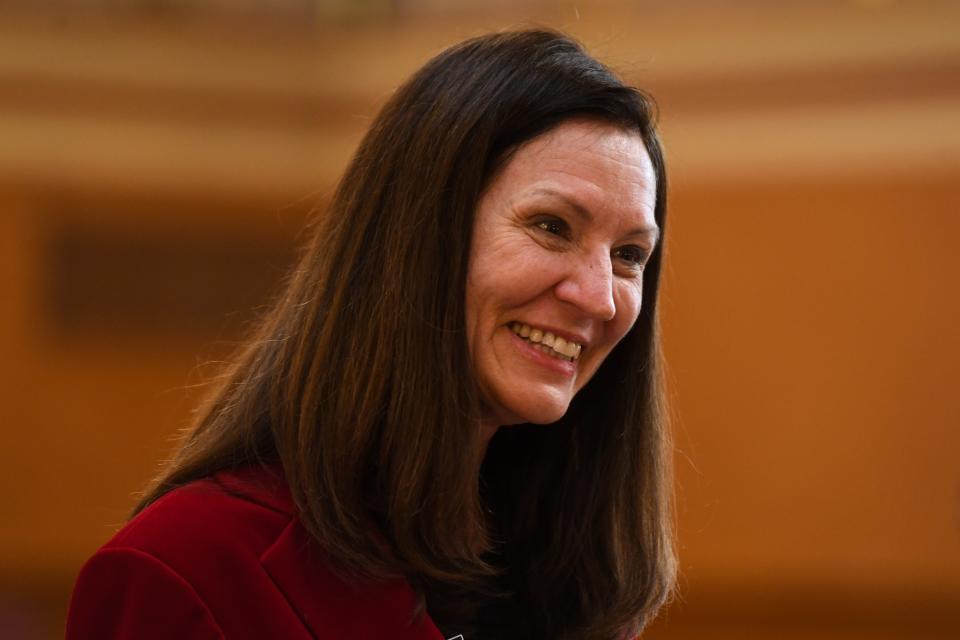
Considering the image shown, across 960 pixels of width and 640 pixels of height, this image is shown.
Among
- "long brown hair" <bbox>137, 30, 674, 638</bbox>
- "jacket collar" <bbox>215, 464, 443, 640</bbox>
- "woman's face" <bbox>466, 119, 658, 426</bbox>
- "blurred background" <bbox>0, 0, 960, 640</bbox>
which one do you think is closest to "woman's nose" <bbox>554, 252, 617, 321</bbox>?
"woman's face" <bbox>466, 119, 658, 426</bbox>

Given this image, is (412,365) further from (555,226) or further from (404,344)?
(555,226)

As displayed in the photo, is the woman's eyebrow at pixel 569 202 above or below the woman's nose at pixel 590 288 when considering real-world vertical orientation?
above

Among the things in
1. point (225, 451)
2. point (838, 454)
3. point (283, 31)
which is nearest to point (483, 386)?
point (225, 451)

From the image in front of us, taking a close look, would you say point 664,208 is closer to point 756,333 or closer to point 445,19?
point 756,333

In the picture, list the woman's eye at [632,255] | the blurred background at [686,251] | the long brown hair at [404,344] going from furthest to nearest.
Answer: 1. the blurred background at [686,251]
2. the woman's eye at [632,255]
3. the long brown hair at [404,344]

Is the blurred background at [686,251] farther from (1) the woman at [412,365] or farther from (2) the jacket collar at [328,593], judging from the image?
(2) the jacket collar at [328,593]

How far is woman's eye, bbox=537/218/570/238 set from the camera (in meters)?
1.62

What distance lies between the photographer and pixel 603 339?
1.71 m

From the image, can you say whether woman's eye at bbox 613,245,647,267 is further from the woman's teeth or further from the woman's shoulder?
the woman's shoulder

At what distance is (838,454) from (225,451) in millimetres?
4918

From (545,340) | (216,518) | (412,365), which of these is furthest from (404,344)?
(216,518)

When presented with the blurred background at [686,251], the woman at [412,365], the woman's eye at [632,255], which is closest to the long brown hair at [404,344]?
the woman at [412,365]

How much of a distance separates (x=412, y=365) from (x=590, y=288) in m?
0.25

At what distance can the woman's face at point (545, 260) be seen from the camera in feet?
5.29
